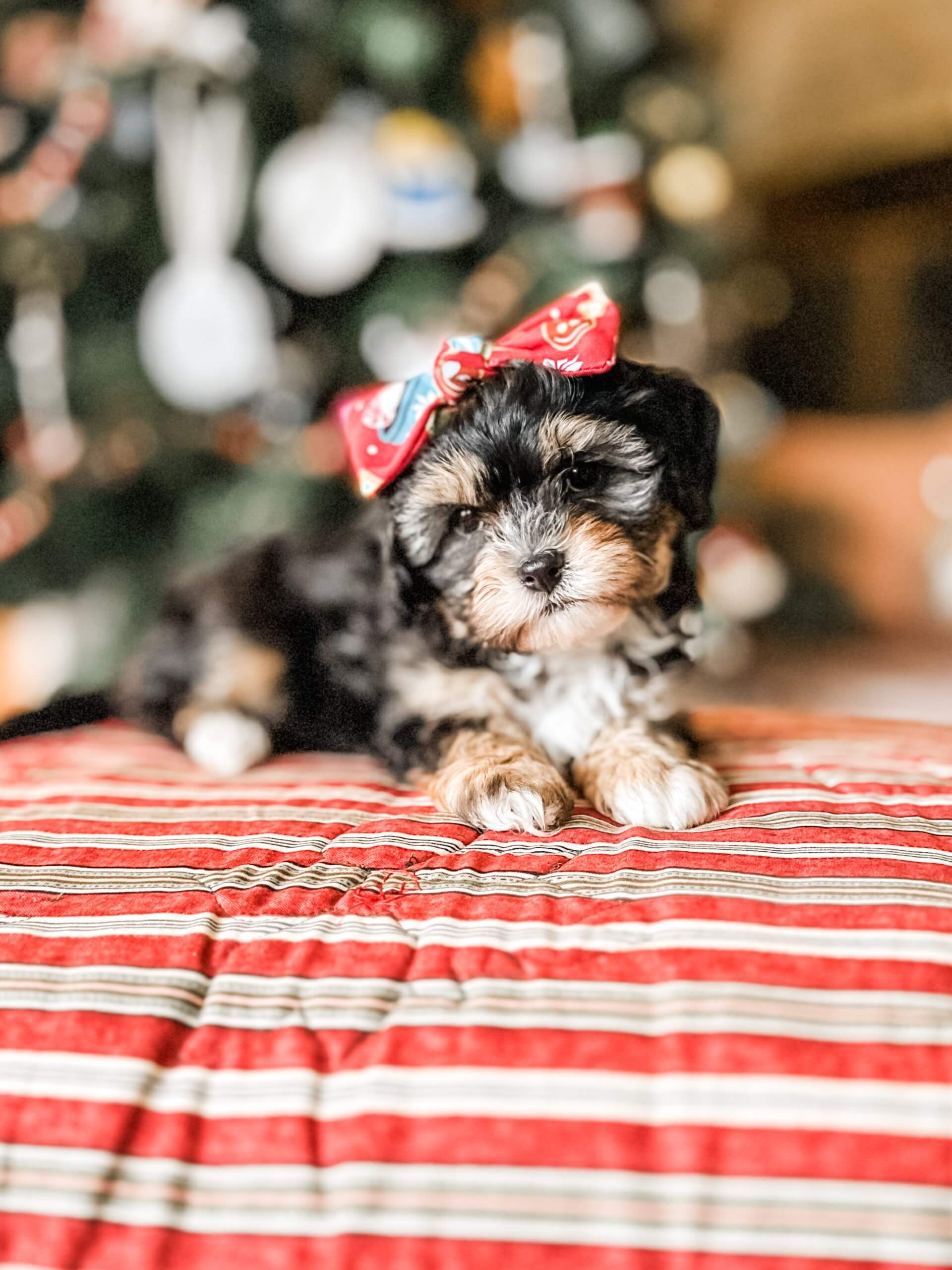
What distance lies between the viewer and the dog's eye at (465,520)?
60.4 inches

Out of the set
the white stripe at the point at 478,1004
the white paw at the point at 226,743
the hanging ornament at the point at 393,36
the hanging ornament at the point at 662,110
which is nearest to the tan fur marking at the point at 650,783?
the white stripe at the point at 478,1004

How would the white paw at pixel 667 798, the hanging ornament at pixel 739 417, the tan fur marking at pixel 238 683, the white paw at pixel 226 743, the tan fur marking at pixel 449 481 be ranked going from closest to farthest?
the white paw at pixel 667 798, the tan fur marking at pixel 449 481, the white paw at pixel 226 743, the tan fur marking at pixel 238 683, the hanging ornament at pixel 739 417

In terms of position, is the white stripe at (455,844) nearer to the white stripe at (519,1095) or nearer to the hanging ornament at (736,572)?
the white stripe at (519,1095)

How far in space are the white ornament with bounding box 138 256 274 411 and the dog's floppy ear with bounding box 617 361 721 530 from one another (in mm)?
2006

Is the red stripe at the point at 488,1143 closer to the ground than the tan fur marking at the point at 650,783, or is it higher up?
closer to the ground

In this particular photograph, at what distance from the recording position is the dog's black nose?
1431mm

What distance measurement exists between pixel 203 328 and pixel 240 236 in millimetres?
348

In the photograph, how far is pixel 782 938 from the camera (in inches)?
39.9

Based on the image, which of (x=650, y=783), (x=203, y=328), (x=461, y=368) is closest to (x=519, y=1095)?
(x=650, y=783)

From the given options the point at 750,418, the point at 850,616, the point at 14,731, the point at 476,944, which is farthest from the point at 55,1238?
the point at 850,616

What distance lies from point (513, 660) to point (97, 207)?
2.31 meters

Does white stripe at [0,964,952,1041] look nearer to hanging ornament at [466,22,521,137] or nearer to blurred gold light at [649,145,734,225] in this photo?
hanging ornament at [466,22,521,137]

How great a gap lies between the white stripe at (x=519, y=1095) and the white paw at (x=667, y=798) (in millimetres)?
495

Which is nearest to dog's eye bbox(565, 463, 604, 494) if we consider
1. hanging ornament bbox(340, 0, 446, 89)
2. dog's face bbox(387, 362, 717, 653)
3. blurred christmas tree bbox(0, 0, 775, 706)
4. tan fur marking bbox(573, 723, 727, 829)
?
dog's face bbox(387, 362, 717, 653)
